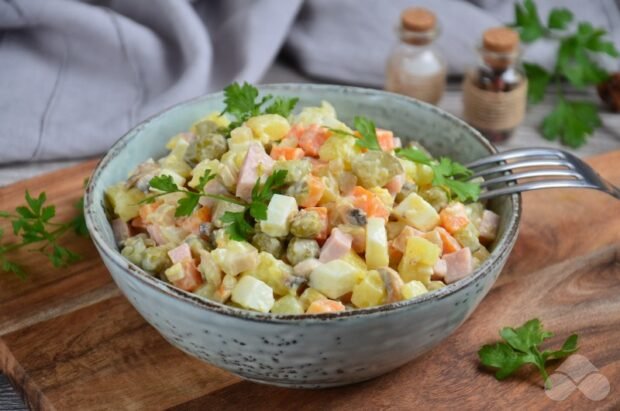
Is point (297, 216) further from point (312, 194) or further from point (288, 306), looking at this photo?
point (288, 306)

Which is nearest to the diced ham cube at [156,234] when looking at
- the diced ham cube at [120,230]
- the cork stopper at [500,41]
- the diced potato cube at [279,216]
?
the diced ham cube at [120,230]

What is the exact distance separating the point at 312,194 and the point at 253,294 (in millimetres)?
441

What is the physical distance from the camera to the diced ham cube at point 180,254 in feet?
8.84

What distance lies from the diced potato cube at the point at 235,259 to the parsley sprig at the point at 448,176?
71 centimetres

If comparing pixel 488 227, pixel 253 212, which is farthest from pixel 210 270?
pixel 488 227

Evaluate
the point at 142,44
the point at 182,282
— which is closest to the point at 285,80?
the point at 142,44

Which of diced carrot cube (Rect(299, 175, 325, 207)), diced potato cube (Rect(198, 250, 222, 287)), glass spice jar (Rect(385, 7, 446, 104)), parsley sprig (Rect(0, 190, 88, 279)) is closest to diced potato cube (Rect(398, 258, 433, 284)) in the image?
diced carrot cube (Rect(299, 175, 325, 207))

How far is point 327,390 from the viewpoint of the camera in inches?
111

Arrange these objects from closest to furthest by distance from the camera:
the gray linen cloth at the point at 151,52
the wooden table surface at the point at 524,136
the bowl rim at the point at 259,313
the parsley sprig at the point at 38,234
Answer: the bowl rim at the point at 259,313 → the parsley sprig at the point at 38,234 → the wooden table surface at the point at 524,136 → the gray linen cloth at the point at 151,52

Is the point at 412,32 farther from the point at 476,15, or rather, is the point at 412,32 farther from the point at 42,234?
the point at 42,234

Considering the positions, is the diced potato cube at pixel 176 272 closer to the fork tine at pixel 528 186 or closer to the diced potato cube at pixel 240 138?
the diced potato cube at pixel 240 138

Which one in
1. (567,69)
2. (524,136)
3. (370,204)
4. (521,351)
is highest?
(370,204)

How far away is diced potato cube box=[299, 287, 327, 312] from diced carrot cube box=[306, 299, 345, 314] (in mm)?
25

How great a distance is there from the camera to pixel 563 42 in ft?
16.8
